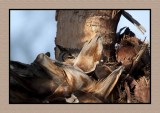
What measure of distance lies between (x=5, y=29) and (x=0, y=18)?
10cm

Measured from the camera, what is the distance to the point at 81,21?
6.78 meters

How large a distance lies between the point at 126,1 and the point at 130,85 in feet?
2.24

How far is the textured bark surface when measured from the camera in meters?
6.71

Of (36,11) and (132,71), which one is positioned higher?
(36,11)

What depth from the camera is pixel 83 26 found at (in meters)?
6.78

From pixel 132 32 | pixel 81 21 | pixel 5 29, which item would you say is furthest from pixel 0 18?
pixel 132 32

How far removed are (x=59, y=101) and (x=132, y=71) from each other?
65 centimetres

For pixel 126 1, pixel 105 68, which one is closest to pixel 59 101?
pixel 105 68

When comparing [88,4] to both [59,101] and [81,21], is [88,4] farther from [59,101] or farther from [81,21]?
[59,101]

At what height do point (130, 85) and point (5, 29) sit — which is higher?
Result: point (5, 29)

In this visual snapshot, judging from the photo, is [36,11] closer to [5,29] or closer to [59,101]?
[5,29]

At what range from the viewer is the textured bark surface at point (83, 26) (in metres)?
6.71

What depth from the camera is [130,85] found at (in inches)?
265

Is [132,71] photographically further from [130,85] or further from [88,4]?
[88,4]
